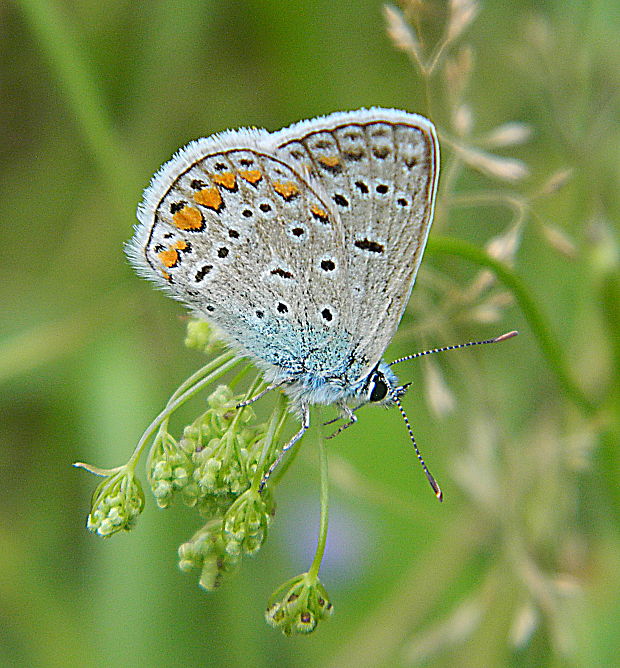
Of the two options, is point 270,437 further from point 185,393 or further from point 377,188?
point 377,188

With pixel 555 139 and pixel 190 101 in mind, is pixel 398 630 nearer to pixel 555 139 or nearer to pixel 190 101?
pixel 555 139

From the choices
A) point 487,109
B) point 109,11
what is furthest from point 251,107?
point 487,109

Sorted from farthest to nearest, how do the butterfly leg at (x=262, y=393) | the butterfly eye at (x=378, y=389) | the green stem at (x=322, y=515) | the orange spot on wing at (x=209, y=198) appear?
the butterfly eye at (x=378, y=389)
the orange spot on wing at (x=209, y=198)
the butterfly leg at (x=262, y=393)
the green stem at (x=322, y=515)

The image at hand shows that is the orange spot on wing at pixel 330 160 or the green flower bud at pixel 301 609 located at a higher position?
the orange spot on wing at pixel 330 160

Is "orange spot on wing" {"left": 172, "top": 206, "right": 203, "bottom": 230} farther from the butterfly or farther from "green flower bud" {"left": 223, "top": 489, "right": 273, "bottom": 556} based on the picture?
"green flower bud" {"left": 223, "top": 489, "right": 273, "bottom": 556}

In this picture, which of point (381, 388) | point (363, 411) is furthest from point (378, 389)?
point (363, 411)

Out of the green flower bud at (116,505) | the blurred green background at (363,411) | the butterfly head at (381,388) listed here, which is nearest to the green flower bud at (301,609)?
the green flower bud at (116,505)

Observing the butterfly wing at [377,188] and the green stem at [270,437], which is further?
the butterfly wing at [377,188]

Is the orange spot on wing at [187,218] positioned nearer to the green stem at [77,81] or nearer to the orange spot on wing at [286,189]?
the orange spot on wing at [286,189]
